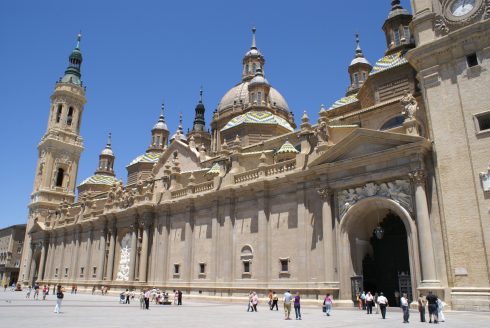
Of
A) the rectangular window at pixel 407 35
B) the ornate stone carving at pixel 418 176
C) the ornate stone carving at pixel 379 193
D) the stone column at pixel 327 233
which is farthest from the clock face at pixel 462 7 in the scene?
the rectangular window at pixel 407 35

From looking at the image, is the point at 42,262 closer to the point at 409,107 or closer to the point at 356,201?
the point at 356,201

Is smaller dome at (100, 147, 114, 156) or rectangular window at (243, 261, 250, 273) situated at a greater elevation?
smaller dome at (100, 147, 114, 156)

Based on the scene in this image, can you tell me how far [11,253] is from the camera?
81812 millimetres

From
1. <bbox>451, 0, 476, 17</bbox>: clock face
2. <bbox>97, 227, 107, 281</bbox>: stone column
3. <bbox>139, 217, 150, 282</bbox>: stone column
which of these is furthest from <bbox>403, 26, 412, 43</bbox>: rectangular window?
<bbox>97, 227, 107, 281</bbox>: stone column

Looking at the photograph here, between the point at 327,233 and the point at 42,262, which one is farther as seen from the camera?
the point at 42,262

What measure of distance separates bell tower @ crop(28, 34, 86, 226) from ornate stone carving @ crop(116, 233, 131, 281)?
30346mm

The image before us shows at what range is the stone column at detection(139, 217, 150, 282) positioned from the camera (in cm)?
3894

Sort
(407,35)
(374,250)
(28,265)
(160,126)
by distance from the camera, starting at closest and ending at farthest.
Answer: (374,250)
(407,35)
(28,265)
(160,126)

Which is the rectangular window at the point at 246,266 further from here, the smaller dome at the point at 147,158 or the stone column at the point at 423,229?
the smaller dome at the point at 147,158

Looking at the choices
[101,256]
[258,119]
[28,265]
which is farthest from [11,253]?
[258,119]

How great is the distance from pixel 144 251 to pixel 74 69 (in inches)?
2084

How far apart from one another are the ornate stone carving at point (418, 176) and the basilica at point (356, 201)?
5 cm

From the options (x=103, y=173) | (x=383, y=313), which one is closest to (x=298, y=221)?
(x=383, y=313)

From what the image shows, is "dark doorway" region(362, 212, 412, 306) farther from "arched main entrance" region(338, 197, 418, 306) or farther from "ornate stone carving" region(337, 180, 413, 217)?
"ornate stone carving" region(337, 180, 413, 217)
